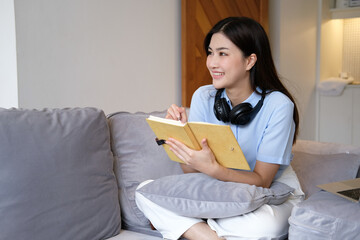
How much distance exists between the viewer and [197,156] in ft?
4.72

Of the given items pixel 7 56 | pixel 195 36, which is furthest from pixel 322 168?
pixel 195 36

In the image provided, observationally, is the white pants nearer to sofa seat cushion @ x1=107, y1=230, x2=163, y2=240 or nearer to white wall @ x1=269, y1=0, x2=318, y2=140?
sofa seat cushion @ x1=107, y1=230, x2=163, y2=240

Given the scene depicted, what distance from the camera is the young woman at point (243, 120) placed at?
1.43 m

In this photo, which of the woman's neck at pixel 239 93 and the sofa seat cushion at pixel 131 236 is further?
the woman's neck at pixel 239 93

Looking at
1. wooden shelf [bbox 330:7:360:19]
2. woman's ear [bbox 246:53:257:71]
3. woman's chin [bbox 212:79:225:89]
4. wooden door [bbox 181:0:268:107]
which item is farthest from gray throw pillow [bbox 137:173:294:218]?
wooden shelf [bbox 330:7:360:19]

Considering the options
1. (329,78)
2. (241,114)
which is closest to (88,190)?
(241,114)

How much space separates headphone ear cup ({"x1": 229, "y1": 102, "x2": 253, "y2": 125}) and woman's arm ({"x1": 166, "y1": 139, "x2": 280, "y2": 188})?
173 mm

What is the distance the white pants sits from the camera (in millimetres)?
1363

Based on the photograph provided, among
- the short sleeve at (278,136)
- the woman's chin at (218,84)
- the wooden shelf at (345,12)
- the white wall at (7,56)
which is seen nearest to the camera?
the short sleeve at (278,136)

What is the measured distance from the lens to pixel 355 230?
1150mm

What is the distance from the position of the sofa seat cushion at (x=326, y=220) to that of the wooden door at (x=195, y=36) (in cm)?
191

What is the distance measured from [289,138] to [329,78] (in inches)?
143

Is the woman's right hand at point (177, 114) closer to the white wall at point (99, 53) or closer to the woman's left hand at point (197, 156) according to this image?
the woman's left hand at point (197, 156)

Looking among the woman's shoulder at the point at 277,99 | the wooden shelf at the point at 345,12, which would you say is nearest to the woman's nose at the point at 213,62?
the woman's shoulder at the point at 277,99
